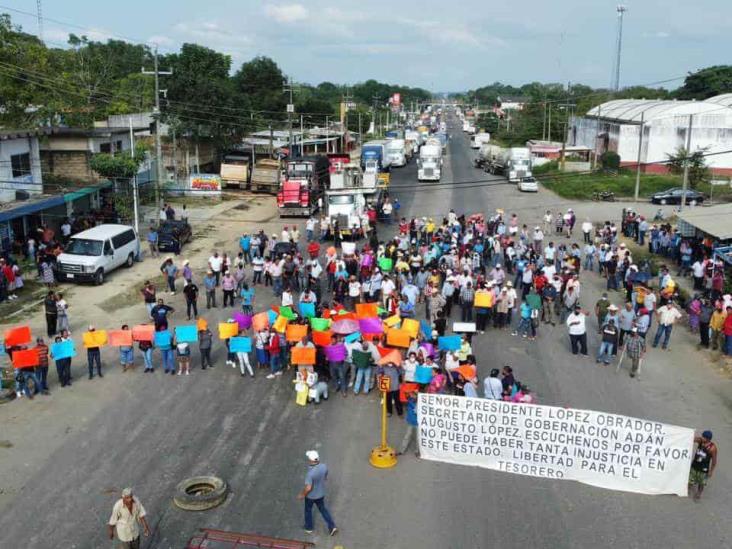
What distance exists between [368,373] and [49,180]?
88.4 feet

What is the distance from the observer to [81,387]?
17438 millimetres

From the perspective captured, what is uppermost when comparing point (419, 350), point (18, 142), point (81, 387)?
point (18, 142)

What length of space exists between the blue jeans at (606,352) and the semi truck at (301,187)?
88.6ft

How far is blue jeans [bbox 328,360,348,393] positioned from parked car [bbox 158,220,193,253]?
18124 millimetres

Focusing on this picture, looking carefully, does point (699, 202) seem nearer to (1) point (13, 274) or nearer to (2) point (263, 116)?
(1) point (13, 274)

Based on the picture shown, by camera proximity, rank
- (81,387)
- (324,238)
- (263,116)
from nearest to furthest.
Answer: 1. (81,387)
2. (324,238)
3. (263,116)

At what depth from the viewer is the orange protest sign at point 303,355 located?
1669 centimetres

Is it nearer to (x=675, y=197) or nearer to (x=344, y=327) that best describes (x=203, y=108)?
(x=675, y=197)

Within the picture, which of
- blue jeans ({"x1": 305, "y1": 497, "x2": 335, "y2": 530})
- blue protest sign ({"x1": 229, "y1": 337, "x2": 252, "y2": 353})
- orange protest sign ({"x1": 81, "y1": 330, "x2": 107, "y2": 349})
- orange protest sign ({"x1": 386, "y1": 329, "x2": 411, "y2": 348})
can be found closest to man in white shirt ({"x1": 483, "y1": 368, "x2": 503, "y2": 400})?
orange protest sign ({"x1": 386, "y1": 329, "x2": 411, "y2": 348})

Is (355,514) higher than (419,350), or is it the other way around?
(419,350)

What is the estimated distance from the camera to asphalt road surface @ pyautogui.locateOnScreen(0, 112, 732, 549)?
1136cm

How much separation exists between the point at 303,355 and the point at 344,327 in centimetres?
153

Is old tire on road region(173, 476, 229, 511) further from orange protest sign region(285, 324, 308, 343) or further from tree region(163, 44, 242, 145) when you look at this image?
tree region(163, 44, 242, 145)

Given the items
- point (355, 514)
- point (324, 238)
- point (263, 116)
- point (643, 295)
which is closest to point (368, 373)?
point (355, 514)
